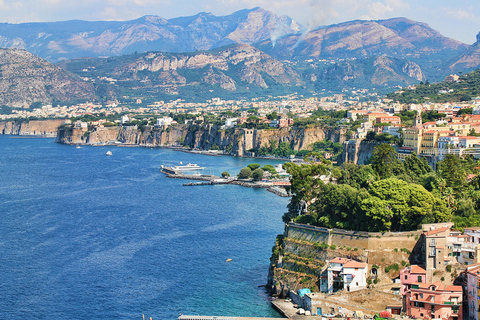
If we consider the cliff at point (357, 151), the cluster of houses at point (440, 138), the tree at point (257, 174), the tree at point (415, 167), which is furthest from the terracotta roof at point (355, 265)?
the tree at point (257, 174)

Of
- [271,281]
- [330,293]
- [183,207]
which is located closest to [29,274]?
[271,281]

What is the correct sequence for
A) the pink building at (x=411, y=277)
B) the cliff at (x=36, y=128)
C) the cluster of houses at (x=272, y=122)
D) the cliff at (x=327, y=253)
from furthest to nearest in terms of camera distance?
the cliff at (x=36, y=128)
the cluster of houses at (x=272, y=122)
the cliff at (x=327, y=253)
the pink building at (x=411, y=277)

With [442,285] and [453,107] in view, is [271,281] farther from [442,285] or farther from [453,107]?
[453,107]

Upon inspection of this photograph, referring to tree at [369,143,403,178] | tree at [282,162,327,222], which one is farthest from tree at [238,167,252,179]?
tree at [282,162,327,222]

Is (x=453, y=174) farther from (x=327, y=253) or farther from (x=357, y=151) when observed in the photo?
(x=357, y=151)

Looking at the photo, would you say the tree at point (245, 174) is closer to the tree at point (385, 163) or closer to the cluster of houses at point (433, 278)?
the tree at point (385, 163)

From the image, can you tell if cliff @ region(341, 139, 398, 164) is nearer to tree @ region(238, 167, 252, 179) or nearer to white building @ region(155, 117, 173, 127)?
tree @ region(238, 167, 252, 179)
